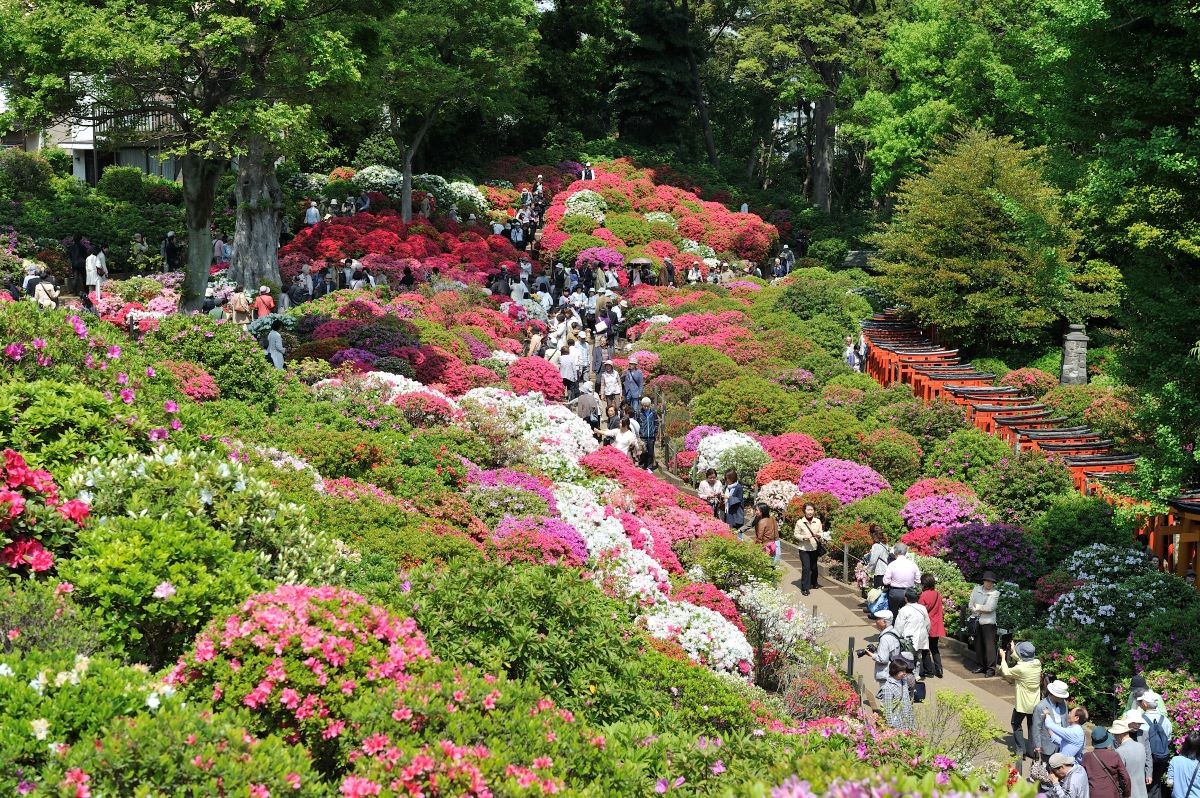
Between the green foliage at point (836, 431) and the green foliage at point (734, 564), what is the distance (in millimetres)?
6968

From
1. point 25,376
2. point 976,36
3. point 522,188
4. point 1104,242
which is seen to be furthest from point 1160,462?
point 522,188

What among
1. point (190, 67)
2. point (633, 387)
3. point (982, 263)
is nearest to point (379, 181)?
point (982, 263)

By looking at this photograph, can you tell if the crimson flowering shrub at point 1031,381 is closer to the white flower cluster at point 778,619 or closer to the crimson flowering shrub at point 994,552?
the crimson flowering shrub at point 994,552

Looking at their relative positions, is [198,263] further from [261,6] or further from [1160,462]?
[1160,462]

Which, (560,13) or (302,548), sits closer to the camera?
(302,548)

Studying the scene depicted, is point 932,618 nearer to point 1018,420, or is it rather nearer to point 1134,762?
point 1134,762

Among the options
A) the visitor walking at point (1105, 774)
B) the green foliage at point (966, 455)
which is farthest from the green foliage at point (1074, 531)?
the visitor walking at point (1105, 774)

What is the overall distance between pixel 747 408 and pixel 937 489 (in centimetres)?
478

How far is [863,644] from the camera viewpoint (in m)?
13.5

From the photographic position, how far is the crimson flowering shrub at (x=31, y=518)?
766 centimetres

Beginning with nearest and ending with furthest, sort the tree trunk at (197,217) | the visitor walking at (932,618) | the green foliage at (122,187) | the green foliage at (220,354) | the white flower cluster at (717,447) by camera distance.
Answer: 1. the visitor walking at (932,618)
2. the green foliage at (220,354)
3. the tree trunk at (197,217)
4. the white flower cluster at (717,447)
5. the green foliage at (122,187)

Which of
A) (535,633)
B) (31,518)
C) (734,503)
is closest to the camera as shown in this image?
(31,518)

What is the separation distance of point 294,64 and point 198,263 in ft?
10.9

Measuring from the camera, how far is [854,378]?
928 inches
